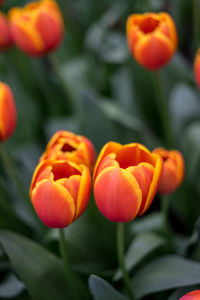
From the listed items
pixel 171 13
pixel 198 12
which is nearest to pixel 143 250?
pixel 198 12

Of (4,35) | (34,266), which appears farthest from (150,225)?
(4,35)

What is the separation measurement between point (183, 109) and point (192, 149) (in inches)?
5.7

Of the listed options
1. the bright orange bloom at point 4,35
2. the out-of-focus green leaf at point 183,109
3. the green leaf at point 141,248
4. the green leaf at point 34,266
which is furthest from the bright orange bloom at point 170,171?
the bright orange bloom at point 4,35

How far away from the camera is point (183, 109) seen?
98 cm

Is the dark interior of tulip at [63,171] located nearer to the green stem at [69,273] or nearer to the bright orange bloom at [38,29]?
the green stem at [69,273]

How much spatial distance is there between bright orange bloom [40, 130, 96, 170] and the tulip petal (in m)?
0.07

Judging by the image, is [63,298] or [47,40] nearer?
[63,298]

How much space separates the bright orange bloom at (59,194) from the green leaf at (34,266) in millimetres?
110

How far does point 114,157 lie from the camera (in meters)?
0.50

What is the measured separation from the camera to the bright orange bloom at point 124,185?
0.48 m

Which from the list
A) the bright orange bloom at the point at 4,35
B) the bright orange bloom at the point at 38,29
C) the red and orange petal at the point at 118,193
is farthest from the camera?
the bright orange bloom at the point at 4,35

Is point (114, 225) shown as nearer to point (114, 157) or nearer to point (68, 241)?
point (68, 241)

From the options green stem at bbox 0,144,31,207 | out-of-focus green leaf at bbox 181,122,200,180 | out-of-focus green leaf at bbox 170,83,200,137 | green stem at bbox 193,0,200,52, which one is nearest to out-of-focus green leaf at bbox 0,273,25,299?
green stem at bbox 0,144,31,207

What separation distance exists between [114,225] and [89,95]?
0.77ft
